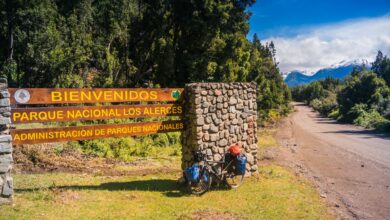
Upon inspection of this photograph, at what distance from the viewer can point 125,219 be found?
8055mm

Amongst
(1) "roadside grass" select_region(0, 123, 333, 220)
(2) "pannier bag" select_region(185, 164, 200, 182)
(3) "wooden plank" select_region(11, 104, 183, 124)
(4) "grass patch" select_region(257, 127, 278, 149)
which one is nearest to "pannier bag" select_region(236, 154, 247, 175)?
(1) "roadside grass" select_region(0, 123, 333, 220)

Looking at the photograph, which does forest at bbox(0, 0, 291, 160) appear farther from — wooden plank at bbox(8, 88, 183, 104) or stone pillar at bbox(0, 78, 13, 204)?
stone pillar at bbox(0, 78, 13, 204)

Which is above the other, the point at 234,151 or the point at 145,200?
the point at 234,151

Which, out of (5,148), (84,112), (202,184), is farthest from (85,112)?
(202,184)

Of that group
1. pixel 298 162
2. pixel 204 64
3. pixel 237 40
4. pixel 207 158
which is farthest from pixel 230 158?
pixel 237 40

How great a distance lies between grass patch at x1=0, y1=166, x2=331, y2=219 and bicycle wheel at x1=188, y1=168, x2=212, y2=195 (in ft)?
0.71

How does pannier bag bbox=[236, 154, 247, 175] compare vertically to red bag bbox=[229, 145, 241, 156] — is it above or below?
below

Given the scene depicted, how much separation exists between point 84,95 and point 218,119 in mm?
Answer: 3988

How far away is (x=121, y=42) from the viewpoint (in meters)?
28.4

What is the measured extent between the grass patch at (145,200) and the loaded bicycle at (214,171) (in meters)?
0.29

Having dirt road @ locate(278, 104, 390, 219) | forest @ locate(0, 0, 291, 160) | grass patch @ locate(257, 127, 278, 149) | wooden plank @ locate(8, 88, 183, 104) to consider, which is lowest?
dirt road @ locate(278, 104, 390, 219)

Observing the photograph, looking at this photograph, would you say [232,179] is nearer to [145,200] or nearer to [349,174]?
[145,200]

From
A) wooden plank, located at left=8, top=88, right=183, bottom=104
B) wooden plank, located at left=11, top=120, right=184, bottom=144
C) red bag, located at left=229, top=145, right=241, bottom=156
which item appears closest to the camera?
wooden plank, located at left=8, top=88, right=183, bottom=104

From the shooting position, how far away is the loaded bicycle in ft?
32.7
